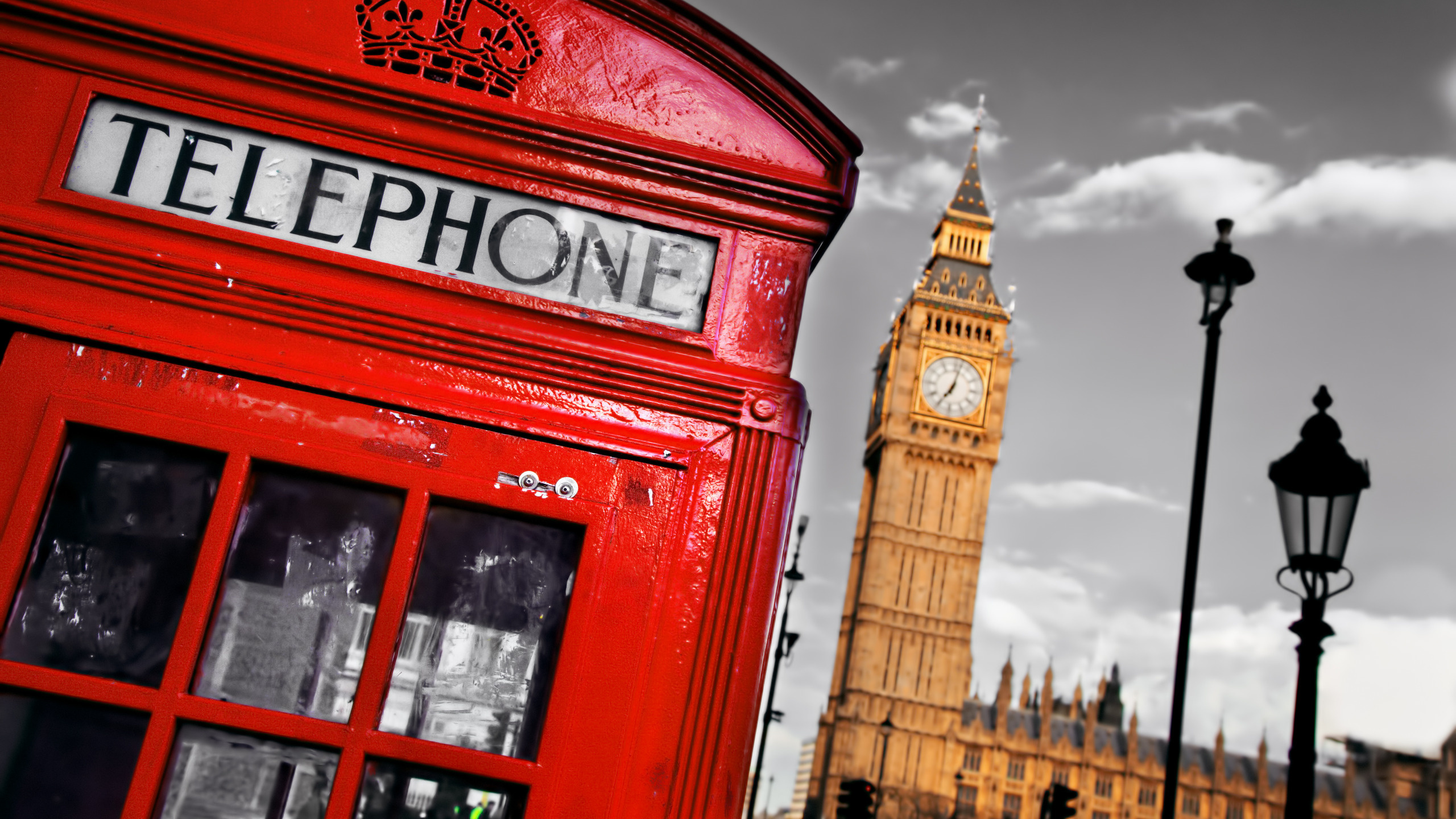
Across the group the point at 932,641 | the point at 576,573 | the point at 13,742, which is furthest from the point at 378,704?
the point at 932,641

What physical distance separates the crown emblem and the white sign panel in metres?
0.15

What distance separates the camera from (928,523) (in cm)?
5144

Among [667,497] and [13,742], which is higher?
[667,497]

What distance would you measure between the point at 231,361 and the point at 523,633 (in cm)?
47

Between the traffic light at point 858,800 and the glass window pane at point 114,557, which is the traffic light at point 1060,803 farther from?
the glass window pane at point 114,557

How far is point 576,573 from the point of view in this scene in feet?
4.52

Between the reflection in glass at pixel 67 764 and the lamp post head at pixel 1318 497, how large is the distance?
3.61m

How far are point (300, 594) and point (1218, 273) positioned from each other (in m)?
5.57

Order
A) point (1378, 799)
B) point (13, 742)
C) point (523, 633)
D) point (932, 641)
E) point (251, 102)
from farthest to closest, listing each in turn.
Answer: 1. point (1378, 799)
2. point (932, 641)
3. point (251, 102)
4. point (523, 633)
5. point (13, 742)

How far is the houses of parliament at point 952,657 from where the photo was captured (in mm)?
48500

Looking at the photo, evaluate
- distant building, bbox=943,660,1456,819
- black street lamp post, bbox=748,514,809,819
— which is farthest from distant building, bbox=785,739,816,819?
black street lamp post, bbox=748,514,809,819

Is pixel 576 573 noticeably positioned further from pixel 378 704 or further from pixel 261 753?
pixel 261 753

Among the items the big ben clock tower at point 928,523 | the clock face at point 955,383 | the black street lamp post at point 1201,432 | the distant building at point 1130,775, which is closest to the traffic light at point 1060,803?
the black street lamp post at point 1201,432

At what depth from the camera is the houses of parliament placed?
48500mm
